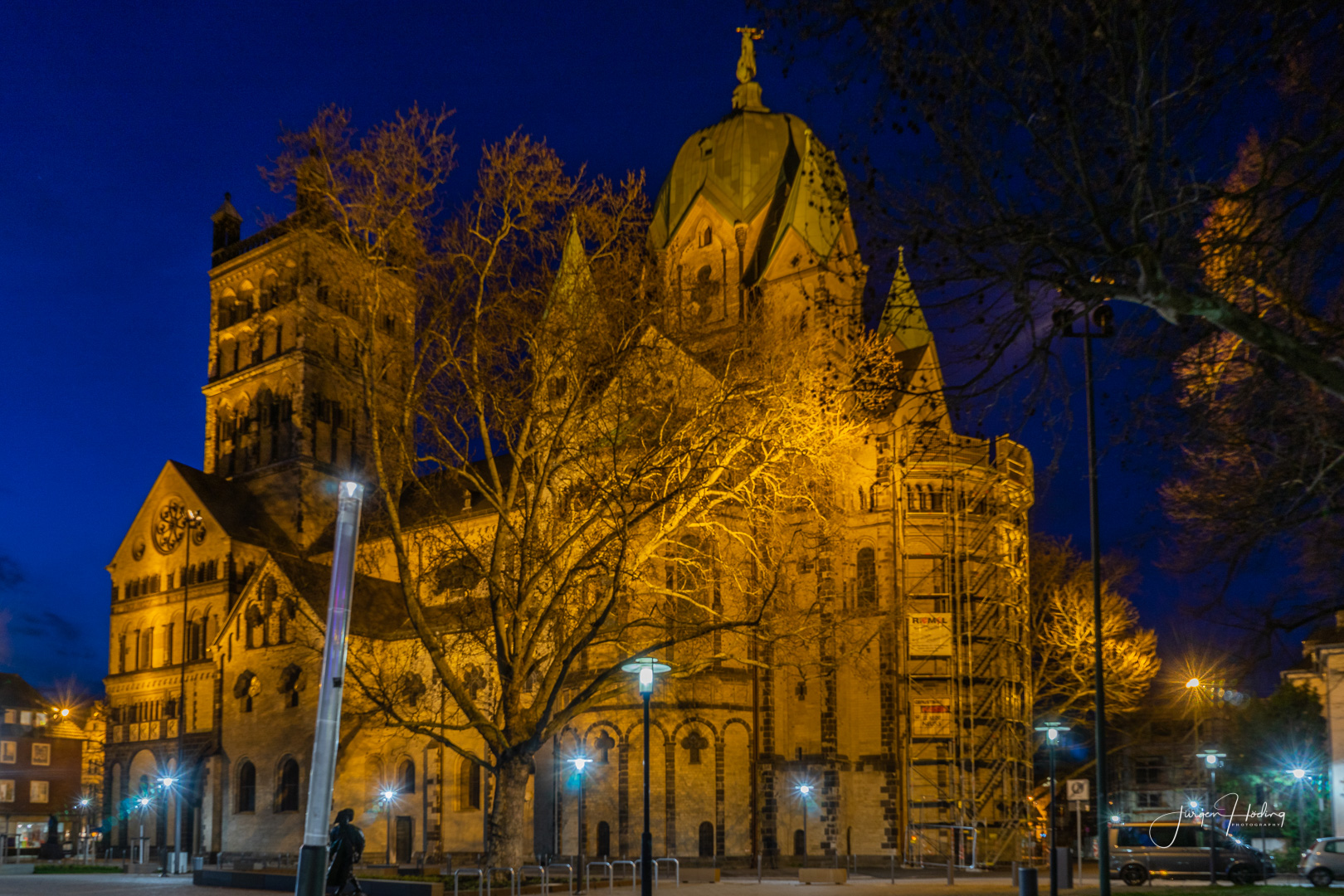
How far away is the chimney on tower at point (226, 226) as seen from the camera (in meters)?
72.4

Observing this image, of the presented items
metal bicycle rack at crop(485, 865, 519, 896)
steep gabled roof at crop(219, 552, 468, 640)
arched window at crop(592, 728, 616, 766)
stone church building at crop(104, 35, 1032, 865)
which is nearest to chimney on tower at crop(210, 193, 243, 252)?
stone church building at crop(104, 35, 1032, 865)

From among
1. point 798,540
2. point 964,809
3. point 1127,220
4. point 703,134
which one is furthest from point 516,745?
point 703,134

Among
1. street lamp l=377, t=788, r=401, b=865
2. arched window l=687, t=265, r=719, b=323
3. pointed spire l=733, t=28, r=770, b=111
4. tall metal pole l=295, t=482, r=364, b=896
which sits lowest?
street lamp l=377, t=788, r=401, b=865

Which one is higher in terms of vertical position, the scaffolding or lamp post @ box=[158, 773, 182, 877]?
the scaffolding

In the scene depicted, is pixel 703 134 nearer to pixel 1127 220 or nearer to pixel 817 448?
pixel 817 448

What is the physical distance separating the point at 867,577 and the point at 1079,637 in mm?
7992

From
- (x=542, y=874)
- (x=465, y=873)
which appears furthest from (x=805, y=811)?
(x=542, y=874)

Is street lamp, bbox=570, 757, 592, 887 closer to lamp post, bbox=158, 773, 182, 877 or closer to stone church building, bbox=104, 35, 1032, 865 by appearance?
stone church building, bbox=104, 35, 1032, 865

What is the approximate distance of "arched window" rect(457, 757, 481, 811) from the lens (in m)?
46.3

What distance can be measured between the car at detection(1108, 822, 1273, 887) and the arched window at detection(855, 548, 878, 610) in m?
12.2

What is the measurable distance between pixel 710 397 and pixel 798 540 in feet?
13.3

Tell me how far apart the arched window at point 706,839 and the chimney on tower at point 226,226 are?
49.8m

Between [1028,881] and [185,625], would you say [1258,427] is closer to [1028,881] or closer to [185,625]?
[1028,881]

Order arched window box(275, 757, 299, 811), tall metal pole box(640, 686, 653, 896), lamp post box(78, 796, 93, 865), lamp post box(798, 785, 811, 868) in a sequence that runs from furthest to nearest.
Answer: lamp post box(78, 796, 93, 865) → arched window box(275, 757, 299, 811) → lamp post box(798, 785, 811, 868) → tall metal pole box(640, 686, 653, 896)
